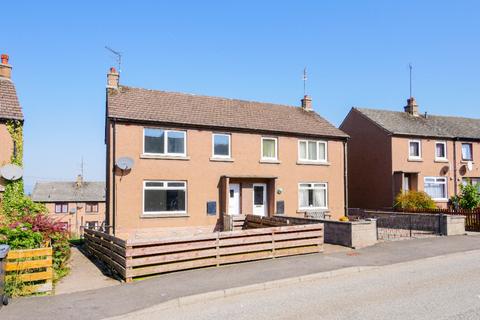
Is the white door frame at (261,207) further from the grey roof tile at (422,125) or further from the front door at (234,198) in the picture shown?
the grey roof tile at (422,125)

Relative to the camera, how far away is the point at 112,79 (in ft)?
65.5

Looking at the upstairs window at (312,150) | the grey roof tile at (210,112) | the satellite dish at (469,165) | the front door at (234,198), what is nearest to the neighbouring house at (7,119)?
the grey roof tile at (210,112)

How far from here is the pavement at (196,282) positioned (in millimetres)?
7648

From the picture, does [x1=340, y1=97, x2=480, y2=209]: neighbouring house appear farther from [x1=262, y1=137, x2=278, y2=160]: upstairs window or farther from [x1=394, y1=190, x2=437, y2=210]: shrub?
[x1=262, y1=137, x2=278, y2=160]: upstairs window

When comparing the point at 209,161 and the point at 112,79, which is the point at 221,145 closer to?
the point at 209,161

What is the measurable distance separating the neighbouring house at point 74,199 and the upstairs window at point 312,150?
44.3 meters

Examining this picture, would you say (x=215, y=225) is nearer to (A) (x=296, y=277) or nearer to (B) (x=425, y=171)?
(A) (x=296, y=277)

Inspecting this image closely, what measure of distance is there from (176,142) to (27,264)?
10636 millimetres

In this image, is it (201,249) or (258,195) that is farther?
(258,195)

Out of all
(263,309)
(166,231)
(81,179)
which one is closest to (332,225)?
(166,231)

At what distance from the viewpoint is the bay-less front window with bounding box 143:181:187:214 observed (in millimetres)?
17953

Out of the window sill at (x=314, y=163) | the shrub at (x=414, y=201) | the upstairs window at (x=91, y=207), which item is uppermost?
the window sill at (x=314, y=163)

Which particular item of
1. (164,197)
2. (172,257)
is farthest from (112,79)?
(172,257)

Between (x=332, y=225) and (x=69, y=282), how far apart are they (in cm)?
952
